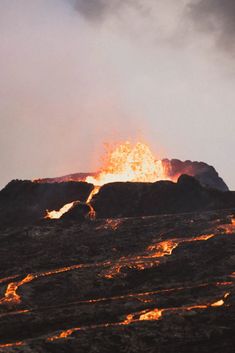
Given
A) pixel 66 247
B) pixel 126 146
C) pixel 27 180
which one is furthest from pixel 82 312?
pixel 126 146

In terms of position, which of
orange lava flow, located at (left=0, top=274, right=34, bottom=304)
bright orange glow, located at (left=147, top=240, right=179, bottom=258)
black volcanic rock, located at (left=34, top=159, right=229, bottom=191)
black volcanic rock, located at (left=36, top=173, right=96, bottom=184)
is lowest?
orange lava flow, located at (left=0, top=274, right=34, bottom=304)

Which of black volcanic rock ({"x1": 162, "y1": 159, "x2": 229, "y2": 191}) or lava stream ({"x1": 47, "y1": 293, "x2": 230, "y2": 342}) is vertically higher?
black volcanic rock ({"x1": 162, "y1": 159, "x2": 229, "y2": 191})

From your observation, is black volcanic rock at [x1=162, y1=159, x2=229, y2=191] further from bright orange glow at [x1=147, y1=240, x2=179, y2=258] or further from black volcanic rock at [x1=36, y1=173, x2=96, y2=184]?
bright orange glow at [x1=147, y1=240, x2=179, y2=258]

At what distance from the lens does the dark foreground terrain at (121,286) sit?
31.7 meters

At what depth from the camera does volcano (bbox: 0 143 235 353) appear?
3206 cm

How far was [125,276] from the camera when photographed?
1839 inches

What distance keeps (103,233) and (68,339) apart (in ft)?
98.4

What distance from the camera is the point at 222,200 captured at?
81000 mm

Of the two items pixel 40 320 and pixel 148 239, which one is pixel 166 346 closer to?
pixel 40 320

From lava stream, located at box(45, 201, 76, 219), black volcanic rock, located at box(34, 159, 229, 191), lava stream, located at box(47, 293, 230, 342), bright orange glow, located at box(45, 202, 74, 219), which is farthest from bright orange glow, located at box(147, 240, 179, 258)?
black volcanic rock, located at box(34, 159, 229, 191)

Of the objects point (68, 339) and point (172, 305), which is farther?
point (172, 305)

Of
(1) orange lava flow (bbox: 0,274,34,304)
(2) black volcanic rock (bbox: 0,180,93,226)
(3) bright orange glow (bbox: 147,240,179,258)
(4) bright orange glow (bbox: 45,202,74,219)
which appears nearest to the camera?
(1) orange lava flow (bbox: 0,274,34,304)

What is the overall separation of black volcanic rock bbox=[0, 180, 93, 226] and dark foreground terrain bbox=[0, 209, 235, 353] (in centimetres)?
2032

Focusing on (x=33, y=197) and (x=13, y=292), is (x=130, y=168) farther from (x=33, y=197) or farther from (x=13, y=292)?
(x=13, y=292)
